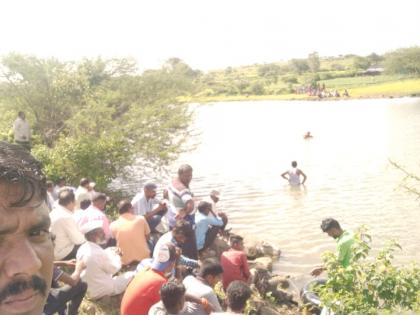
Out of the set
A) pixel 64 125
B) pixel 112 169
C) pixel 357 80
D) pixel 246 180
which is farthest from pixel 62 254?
pixel 357 80

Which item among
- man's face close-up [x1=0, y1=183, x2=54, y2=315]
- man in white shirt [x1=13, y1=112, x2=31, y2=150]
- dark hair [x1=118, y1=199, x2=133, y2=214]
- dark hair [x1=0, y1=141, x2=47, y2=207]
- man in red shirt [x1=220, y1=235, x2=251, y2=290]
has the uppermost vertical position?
dark hair [x1=0, y1=141, x2=47, y2=207]

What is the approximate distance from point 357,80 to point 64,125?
276 ft

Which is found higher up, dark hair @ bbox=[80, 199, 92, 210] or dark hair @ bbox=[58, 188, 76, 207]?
dark hair @ bbox=[58, 188, 76, 207]

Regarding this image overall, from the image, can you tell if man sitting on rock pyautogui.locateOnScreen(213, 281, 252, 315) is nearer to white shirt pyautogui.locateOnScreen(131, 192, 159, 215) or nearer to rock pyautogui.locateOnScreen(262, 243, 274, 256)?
white shirt pyautogui.locateOnScreen(131, 192, 159, 215)

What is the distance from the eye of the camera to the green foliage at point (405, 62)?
92631 mm

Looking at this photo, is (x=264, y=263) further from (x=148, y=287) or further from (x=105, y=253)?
(x=148, y=287)

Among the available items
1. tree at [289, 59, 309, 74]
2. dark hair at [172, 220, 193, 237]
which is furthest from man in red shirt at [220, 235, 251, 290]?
tree at [289, 59, 309, 74]

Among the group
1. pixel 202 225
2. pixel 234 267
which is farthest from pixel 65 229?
pixel 202 225

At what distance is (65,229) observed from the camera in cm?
806

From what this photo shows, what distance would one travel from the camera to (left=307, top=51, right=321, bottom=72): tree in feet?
431

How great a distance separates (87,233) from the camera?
279 inches

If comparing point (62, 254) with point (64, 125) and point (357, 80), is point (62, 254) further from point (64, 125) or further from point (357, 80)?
point (357, 80)

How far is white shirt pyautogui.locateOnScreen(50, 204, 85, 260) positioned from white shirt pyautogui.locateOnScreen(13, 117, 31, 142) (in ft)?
25.9

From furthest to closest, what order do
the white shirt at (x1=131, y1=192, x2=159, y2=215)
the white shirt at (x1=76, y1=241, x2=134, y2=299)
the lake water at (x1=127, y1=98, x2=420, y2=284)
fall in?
the lake water at (x1=127, y1=98, x2=420, y2=284) < the white shirt at (x1=131, y1=192, x2=159, y2=215) < the white shirt at (x1=76, y1=241, x2=134, y2=299)
